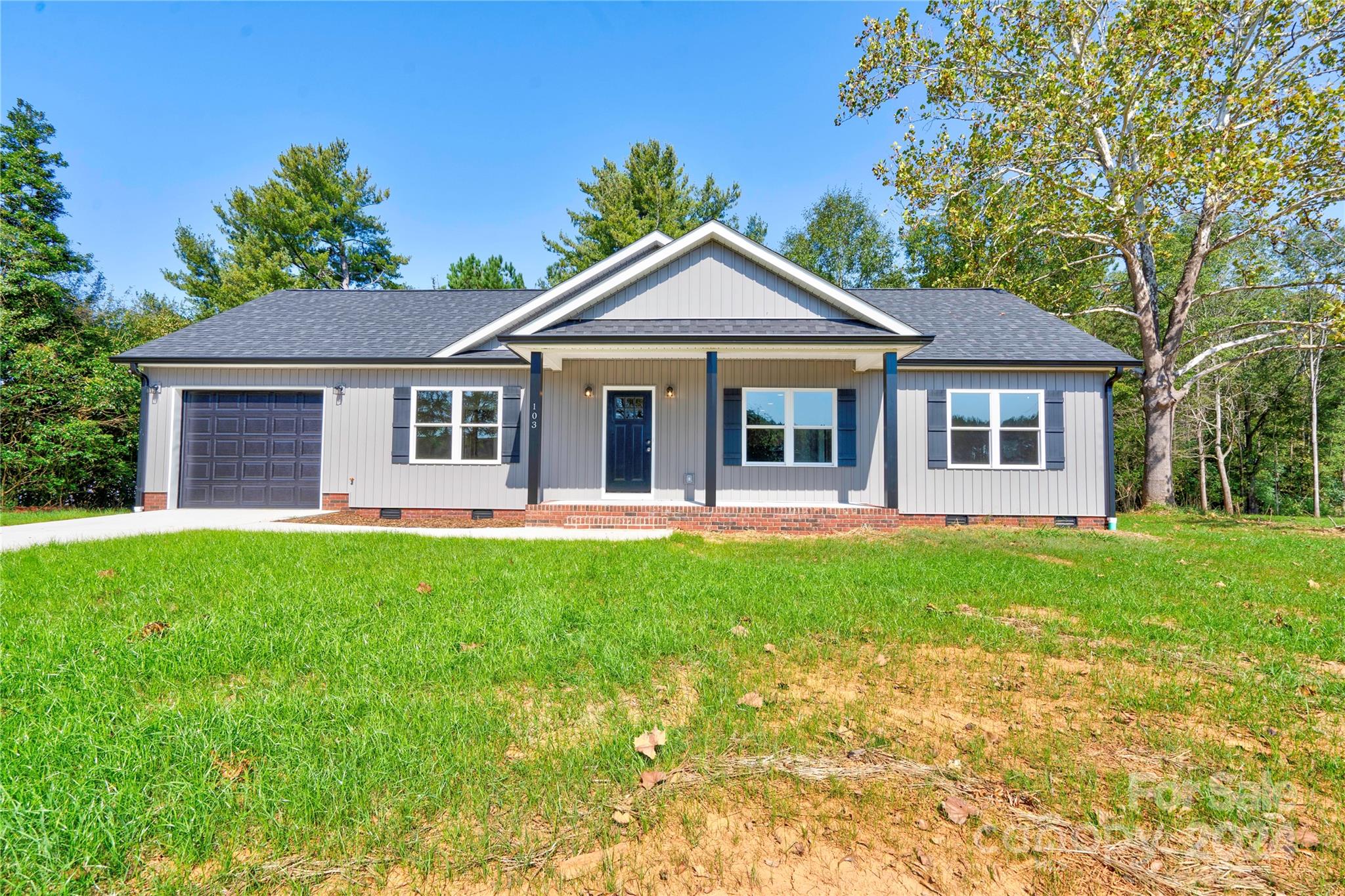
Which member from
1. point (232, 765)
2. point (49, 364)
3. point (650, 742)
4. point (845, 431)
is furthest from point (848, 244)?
point (232, 765)

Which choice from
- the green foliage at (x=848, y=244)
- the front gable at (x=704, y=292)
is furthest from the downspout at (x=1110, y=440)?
the green foliage at (x=848, y=244)

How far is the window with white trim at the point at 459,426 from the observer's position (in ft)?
34.3

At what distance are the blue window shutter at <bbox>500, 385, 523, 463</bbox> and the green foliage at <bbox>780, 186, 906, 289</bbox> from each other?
20413mm

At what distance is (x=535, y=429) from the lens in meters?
9.16

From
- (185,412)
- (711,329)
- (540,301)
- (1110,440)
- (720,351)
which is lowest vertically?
(1110,440)

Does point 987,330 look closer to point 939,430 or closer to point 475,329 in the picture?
point 939,430

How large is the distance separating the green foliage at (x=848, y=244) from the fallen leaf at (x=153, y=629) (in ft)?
89.3

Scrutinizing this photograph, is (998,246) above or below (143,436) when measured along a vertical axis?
above

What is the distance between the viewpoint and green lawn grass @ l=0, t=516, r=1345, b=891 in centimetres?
171

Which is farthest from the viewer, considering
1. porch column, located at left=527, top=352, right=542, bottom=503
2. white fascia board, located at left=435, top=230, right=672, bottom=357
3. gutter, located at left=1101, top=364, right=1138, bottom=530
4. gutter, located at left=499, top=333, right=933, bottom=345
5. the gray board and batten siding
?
the gray board and batten siding

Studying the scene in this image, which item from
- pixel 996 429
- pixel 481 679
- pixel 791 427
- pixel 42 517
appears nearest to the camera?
pixel 481 679

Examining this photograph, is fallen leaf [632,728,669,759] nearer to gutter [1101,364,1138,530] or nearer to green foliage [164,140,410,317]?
gutter [1101,364,1138,530]

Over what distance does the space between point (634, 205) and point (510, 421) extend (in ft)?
54.4

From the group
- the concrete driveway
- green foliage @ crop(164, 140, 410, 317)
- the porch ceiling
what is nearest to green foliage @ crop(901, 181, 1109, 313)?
the porch ceiling
